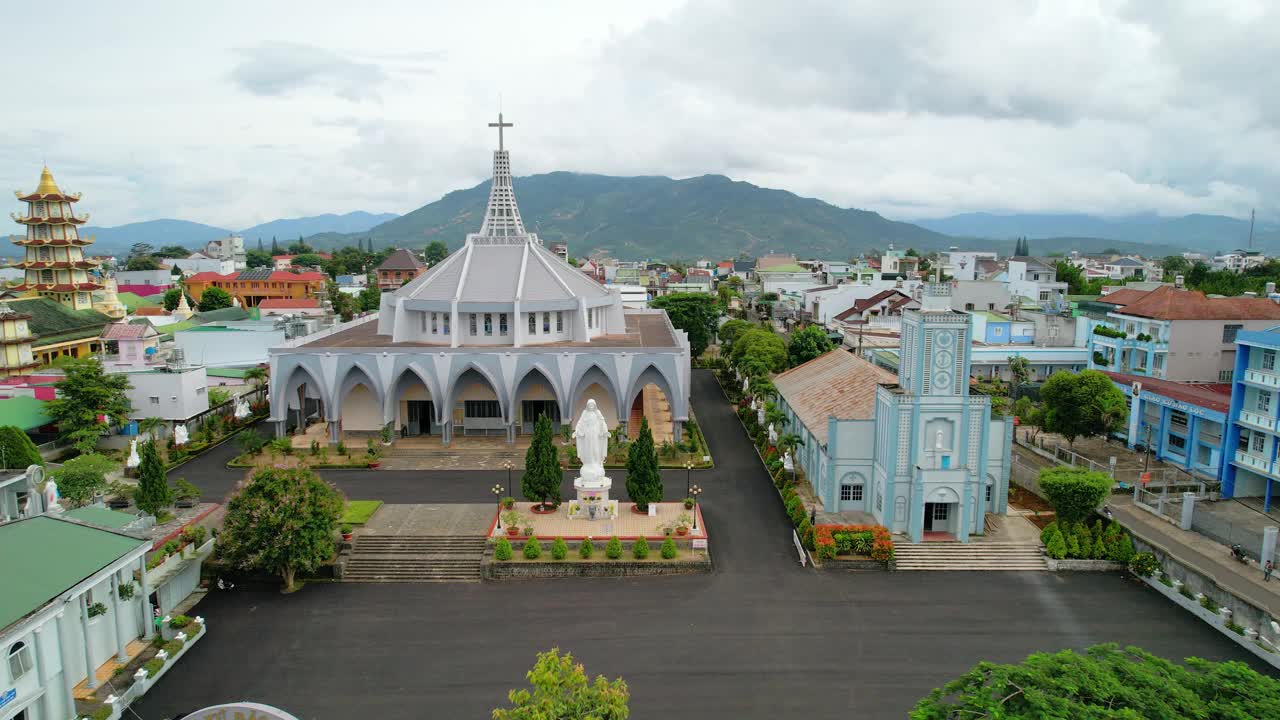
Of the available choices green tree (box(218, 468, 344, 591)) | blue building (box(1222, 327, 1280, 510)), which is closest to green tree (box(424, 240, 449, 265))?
green tree (box(218, 468, 344, 591))

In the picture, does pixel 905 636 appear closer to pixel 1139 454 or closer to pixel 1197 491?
pixel 1197 491

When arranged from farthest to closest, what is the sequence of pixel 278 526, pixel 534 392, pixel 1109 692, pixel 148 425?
1. pixel 534 392
2. pixel 148 425
3. pixel 278 526
4. pixel 1109 692

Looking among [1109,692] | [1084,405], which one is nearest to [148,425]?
[1109,692]

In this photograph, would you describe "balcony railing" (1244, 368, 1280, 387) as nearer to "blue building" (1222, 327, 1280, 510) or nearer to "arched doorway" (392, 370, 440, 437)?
"blue building" (1222, 327, 1280, 510)

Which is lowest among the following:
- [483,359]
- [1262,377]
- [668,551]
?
[668,551]

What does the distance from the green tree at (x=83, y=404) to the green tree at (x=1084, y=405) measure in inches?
1827

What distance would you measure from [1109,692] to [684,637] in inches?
435

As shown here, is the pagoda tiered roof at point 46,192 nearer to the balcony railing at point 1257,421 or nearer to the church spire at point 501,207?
the church spire at point 501,207

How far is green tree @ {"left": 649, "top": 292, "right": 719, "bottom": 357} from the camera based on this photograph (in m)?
70.1

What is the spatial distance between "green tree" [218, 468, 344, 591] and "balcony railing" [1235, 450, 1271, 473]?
3431 cm

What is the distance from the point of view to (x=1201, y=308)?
40.4m

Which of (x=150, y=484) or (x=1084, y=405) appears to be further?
(x=1084, y=405)

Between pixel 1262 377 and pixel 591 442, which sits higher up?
pixel 1262 377

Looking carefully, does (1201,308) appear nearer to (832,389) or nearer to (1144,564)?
(832,389)
